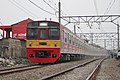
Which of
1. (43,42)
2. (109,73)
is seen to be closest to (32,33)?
(43,42)

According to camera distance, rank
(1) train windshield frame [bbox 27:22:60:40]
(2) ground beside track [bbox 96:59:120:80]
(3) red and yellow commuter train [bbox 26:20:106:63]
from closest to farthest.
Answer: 1. (2) ground beside track [bbox 96:59:120:80]
2. (3) red and yellow commuter train [bbox 26:20:106:63]
3. (1) train windshield frame [bbox 27:22:60:40]

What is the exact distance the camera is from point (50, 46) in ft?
57.8

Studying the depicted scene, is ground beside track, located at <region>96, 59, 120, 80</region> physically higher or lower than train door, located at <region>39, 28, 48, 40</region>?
lower

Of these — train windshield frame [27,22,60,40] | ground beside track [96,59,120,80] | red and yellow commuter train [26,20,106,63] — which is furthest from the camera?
train windshield frame [27,22,60,40]

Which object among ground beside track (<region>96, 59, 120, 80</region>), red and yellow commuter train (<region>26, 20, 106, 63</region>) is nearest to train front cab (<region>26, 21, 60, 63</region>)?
red and yellow commuter train (<region>26, 20, 106, 63</region>)

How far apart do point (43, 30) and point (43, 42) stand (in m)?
0.89

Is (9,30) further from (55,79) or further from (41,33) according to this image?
(55,79)

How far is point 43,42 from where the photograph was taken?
57.9 feet

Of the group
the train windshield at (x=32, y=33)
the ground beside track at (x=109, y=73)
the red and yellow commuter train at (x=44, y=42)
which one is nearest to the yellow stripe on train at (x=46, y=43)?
the red and yellow commuter train at (x=44, y=42)

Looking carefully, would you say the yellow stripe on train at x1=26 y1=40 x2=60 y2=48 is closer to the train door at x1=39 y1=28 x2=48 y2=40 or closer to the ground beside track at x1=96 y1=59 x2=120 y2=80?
the train door at x1=39 y1=28 x2=48 y2=40

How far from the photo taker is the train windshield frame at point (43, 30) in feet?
58.5

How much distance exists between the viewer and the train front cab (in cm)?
1759

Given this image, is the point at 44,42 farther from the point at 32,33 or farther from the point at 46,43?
the point at 32,33

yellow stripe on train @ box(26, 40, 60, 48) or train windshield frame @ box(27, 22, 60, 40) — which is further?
train windshield frame @ box(27, 22, 60, 40)
